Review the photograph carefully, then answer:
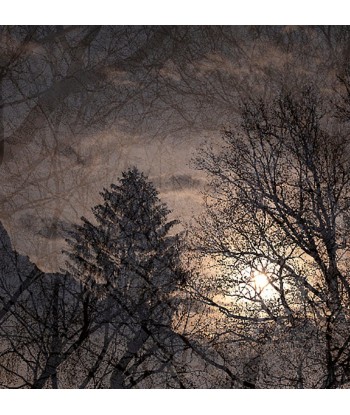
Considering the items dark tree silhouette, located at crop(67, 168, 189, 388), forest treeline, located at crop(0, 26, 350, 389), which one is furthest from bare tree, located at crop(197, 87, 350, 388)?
dark tree silhouette, located at crop(67, 168, 189, 388)

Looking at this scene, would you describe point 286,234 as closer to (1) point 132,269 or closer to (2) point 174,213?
(2) point 174,213

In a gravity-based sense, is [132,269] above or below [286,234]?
below

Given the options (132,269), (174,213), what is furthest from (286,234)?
(132,269)

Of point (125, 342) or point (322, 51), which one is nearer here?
point (125, 342)

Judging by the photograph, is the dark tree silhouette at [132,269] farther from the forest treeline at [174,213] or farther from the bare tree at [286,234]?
the bare tree at [286,234]

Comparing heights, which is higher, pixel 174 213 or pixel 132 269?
pixel 174 213

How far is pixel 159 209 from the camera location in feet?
12.2

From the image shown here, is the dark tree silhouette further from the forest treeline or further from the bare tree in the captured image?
the bare tree

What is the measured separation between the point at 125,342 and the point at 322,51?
1964 millimetres

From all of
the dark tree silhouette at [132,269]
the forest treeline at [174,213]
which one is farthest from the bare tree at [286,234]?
the dark tree silhouette at [132,269]

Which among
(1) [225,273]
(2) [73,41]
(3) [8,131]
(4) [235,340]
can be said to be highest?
(2) [73,41]
